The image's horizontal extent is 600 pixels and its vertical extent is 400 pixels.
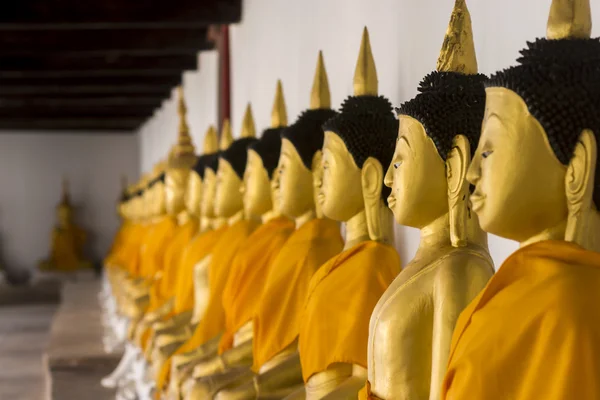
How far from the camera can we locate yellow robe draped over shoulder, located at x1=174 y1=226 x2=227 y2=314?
402 cm

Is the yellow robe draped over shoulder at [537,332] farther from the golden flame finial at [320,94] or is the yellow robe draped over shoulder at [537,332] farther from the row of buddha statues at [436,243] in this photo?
the golden flame finial at [320,94]

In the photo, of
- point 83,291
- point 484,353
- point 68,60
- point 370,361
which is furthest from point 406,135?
point 83,291

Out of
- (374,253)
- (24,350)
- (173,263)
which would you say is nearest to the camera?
(374,253)

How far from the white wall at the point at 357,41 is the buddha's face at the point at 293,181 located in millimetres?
342

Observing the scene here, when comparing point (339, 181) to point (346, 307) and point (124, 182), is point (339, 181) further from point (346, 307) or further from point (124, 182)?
point (124, 182)

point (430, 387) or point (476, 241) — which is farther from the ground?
point (476, 241)

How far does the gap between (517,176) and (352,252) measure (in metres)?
0.95

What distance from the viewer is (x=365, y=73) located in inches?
98.3

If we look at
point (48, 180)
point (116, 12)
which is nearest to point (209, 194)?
point (116, 12)

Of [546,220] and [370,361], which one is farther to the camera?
[370,361]

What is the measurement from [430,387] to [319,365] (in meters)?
0.51

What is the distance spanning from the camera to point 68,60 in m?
8.54

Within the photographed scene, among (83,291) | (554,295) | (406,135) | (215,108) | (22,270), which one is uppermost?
(406,135)

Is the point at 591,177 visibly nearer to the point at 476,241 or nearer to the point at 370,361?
the point at 476,241
